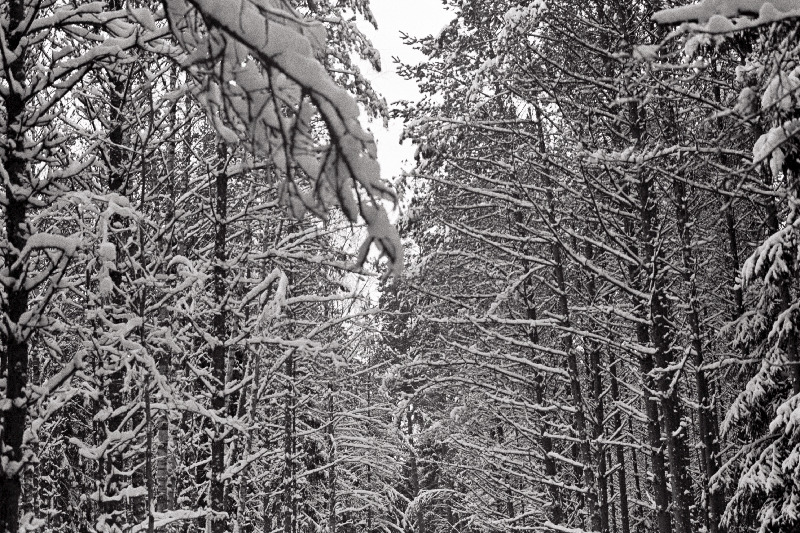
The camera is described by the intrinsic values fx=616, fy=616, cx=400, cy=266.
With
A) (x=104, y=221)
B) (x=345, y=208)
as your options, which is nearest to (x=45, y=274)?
(x=104, y=221)

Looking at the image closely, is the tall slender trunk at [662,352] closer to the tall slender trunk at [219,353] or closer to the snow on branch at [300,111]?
the tall slender trunk at [219,353]

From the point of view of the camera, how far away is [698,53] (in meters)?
4.91

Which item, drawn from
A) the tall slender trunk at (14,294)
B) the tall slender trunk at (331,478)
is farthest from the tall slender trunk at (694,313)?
the tall slender trunk at (331,478)

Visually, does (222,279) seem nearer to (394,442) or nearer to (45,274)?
(45,274)

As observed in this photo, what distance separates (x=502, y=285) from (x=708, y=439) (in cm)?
450

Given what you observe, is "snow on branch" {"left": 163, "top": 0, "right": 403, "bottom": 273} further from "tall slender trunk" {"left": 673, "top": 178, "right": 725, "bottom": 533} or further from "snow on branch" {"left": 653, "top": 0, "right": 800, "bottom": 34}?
"tall slender trunk" {"left": 673, "top": 178, "right": 725, "bottom": 533}

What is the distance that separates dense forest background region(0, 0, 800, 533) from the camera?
95.6 inches

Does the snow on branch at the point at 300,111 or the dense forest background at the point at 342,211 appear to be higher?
the dense forest background at the point at 342,211

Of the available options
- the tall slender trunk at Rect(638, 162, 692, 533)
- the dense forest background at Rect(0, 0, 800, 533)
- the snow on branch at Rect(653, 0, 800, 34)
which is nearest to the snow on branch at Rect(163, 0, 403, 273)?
the dense forest background at Rect(0, 0, 800, 533)

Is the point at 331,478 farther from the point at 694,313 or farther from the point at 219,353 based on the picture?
the point at 694,313

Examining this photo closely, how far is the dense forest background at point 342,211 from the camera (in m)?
2.43

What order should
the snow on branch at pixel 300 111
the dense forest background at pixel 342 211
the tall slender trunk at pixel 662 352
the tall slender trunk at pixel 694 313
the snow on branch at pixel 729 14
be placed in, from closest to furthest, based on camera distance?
1. the snow on branch at pixel 300 111
2. the dense forest background at pixel 342 211
3. the snow on branch at pixel 729 14
4. the tall slender trunk at pixel 662 352
5. the tall slender trunk at pixel 694 313

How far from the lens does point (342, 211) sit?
1.91 m

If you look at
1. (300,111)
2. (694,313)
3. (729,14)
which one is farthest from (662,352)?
(300,111)
